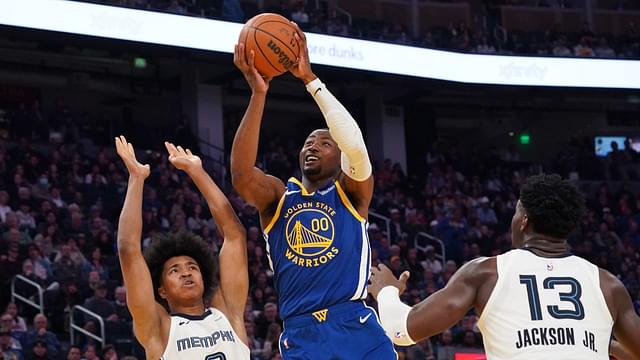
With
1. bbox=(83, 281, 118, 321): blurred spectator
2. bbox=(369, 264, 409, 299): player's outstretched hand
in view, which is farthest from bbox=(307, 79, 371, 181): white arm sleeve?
bbox=(83, 281, 118, 321): blurred spectator

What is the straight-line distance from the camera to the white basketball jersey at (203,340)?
5.02 meters

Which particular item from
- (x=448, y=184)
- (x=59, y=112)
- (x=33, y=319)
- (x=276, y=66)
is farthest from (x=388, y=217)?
(x=276, y=66)

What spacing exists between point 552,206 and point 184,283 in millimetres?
2008

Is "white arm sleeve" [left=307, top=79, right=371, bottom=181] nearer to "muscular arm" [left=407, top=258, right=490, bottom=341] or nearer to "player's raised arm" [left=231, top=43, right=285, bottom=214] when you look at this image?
"player's raised arm" [left=231, top=43, right=285, bottom=214]

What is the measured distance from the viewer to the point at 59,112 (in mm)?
19547

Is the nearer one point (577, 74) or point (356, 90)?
point (577, 74)

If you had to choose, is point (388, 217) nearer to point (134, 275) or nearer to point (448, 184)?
point (448, 184)

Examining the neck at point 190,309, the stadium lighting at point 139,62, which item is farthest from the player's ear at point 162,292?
the stadium lighting at point 139,62

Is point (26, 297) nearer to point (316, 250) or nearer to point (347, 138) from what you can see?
point (316, 250)

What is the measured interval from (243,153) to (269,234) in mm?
423

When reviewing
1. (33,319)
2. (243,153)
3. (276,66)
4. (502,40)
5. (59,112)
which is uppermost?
(502,40)

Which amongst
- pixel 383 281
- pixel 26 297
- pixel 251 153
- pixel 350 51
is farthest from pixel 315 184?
pixel 350 51

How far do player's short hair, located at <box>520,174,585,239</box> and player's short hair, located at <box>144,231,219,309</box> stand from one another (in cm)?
209

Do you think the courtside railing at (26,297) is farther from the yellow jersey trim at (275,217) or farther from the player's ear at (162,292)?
the yellow jersey trim at (275,217)
